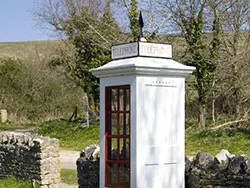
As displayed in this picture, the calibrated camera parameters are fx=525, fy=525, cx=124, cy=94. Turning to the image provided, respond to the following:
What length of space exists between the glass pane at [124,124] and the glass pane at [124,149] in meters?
0.10

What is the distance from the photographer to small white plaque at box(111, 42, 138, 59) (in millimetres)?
6746

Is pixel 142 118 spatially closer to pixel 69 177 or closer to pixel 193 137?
pixel 69 177

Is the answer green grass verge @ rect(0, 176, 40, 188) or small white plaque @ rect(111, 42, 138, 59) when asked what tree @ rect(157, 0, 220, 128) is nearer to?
green grass verge @ rect(0, 176, 40, 188)

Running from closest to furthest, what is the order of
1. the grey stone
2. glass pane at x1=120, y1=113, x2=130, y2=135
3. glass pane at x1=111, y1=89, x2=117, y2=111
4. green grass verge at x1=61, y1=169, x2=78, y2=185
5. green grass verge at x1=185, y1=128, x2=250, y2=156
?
glass pane at x1=120, y1=113, x2=130, y2=135, glass pane at x1=111, y1=89, x2=117, y2=111, the grey stone, green grass verge at x1=61, y1=169, x2=78, y2=185, green grass verge at x1=185, y1=128, x2=250, y2=156

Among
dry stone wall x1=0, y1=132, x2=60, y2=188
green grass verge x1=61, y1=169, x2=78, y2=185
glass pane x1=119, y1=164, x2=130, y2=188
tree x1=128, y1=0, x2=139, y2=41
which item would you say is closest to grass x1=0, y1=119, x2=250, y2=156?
green grass verge x1=61, y1=169, x2=78, y2=185

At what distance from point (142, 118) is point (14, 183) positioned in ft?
17.4

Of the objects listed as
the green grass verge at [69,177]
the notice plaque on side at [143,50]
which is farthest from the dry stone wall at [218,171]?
the green grass verge at [69,177]

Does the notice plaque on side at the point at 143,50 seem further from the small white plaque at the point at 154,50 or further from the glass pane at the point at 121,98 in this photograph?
the glass pane at the point at 121,98

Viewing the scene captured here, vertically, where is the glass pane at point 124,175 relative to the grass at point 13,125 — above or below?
above

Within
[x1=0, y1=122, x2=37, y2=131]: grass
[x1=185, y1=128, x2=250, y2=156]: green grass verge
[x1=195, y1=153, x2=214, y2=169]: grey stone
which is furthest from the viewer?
[x1=0, y1=122, x2=37, y2=131]: grass

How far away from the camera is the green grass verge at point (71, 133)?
2027 cm

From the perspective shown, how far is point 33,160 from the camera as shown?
415 inches

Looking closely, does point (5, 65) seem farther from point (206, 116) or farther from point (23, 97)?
point (206, 116)

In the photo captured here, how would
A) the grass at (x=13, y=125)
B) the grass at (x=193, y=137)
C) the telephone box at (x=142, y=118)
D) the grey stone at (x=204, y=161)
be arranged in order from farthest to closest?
the grass at (x=13, y=125), the grass at (x=193, y=137), the grey stone at (x=204, y=161), the telephone box at (x=142, y=118)
